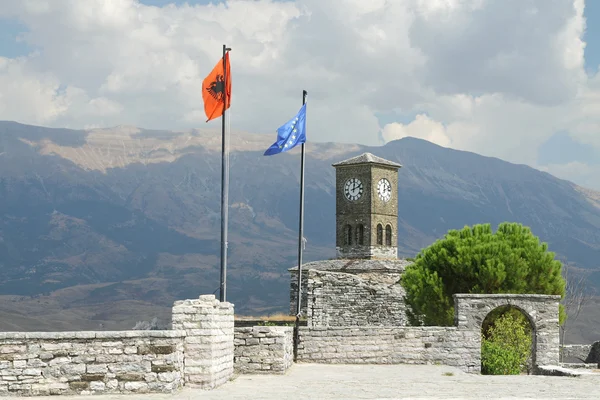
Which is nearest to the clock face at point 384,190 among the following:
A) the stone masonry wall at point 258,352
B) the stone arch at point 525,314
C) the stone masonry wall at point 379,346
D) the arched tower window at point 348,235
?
the arched tower window at point 348,235

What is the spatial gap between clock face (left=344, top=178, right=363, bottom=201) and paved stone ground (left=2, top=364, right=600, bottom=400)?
41.8 meters

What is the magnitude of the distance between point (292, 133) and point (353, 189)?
3651 centimetres

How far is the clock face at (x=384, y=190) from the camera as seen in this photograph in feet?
214

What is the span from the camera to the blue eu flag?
93.1 ft

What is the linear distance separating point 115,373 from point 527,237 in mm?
27009

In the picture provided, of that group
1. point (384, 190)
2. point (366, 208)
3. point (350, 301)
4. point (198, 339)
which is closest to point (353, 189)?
point (366, 208)

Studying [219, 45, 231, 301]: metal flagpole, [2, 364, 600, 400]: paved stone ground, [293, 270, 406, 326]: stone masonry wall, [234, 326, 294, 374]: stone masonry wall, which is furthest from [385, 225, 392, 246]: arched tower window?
[234, 326, 294, 374]: stone masonry wall

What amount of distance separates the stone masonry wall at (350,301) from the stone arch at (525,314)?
21.5 m

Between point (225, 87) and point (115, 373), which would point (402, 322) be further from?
point (115, 373)

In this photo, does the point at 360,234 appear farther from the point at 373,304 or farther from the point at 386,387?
the point at 386,387

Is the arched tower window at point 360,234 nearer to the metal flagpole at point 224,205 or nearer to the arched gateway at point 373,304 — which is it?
the arched gateway at point 373,304

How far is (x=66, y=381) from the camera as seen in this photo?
16.0 m

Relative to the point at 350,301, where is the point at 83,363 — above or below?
below

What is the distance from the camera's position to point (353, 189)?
6562cm
